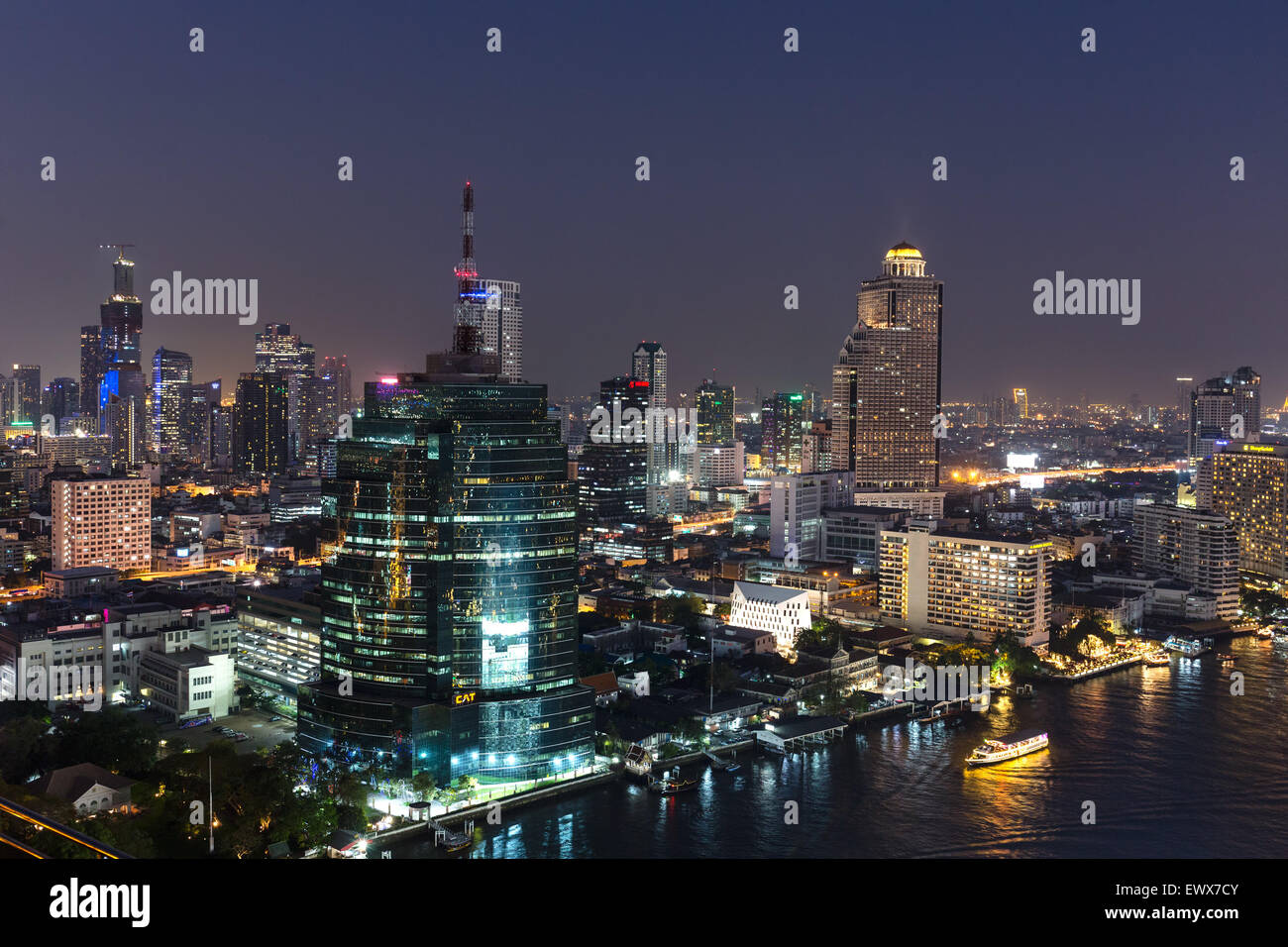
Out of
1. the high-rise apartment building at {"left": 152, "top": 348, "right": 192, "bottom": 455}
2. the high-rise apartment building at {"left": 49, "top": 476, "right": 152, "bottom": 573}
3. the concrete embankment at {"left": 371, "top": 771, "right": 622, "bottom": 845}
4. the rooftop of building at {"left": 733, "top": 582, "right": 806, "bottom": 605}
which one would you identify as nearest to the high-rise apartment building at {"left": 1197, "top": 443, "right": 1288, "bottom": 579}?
the rooftop of building at {"left": 733, "top": 582, "right": 806, "bottom": 605}

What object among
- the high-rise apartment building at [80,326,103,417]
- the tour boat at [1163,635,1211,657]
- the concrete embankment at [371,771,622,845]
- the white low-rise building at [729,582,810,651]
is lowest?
the concrete embankment at [371,771,622,845]

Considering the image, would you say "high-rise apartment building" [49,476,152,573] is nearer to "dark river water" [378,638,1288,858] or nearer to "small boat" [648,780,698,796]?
Answer: "small boat" [648,780,698,796]

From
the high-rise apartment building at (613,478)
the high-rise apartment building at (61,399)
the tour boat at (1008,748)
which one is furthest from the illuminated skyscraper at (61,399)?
the tour boat at (1008,748)

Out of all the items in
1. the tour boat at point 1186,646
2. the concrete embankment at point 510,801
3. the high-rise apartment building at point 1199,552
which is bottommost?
the concrete embankment at point 510,801

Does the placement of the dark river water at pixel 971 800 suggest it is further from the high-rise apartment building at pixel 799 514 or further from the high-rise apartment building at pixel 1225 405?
the high-rise apartment building at pixel 1225 405

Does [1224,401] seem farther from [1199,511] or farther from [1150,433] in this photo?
[1150,433]

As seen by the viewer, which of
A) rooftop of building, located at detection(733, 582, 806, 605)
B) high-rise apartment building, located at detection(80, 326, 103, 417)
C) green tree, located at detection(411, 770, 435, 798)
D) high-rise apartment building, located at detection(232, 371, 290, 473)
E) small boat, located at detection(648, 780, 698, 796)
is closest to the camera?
green tree, located at detection(411, 770, 435, 798)

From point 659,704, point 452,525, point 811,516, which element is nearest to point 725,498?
point 811,516
